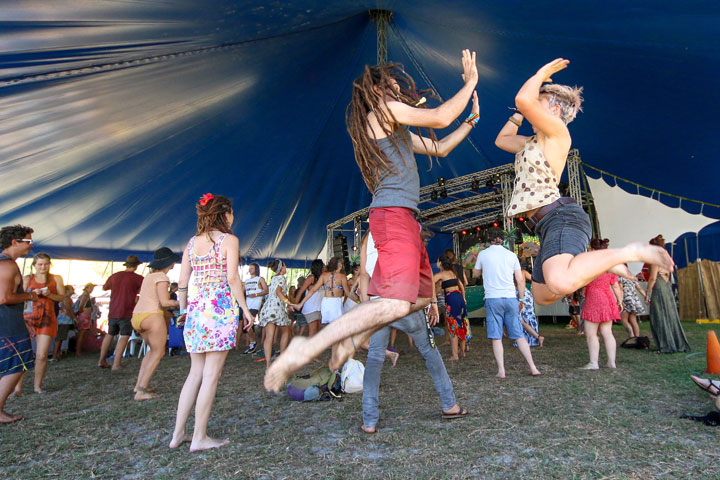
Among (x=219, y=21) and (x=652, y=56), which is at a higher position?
(x=219, y=21)

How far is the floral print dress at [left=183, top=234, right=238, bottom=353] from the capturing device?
2.85 meters

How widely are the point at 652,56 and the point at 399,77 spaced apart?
5.16m

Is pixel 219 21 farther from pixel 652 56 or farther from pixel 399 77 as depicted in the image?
pixel 652 56

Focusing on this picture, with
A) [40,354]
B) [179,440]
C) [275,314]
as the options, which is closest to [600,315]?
[275,314]

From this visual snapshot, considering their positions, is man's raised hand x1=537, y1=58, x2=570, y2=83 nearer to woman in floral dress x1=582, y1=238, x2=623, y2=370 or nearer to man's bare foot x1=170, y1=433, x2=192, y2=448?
man's bare foot x1=170, y1=433, x2=192, y2=448

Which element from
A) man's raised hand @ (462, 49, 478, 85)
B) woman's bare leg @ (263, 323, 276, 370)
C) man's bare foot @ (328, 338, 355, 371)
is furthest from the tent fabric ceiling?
man's bare foot @ (328, 338, 355, 371)

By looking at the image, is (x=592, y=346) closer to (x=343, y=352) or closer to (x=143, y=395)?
(x=343, y=352)

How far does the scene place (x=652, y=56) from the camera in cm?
571

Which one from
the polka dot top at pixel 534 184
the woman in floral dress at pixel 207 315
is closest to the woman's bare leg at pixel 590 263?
the polka dot top at pixel 534 184

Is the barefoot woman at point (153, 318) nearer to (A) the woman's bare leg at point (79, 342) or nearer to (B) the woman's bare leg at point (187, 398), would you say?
(B) the woman's bare leg at point (187, 398)

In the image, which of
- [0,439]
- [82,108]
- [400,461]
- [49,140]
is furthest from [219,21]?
[400,461]

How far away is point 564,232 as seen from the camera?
7.72 ft

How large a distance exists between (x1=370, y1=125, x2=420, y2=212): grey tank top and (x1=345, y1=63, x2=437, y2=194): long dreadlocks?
0.09ft

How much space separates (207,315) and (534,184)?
2.33 meters
